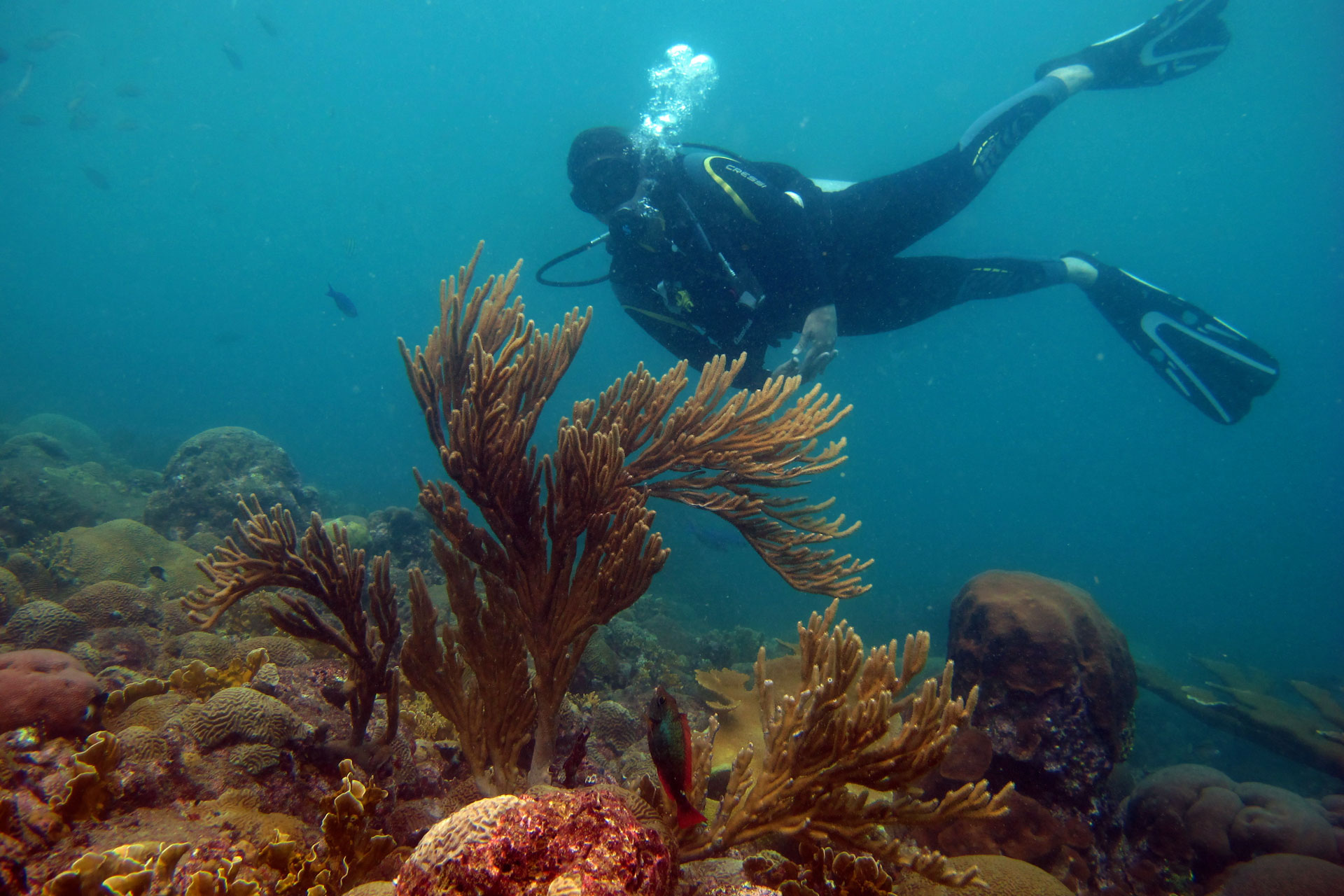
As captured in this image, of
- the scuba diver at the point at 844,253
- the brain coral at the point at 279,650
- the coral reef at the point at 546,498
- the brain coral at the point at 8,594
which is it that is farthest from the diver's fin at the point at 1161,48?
the brain coral at the point at 8,594

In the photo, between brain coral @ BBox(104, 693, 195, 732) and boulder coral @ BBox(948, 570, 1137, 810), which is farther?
boulder coral @ BBox(948, 570, 1137, 810)

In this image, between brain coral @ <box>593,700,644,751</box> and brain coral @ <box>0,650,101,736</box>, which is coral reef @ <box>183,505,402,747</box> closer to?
brain coral @ <box>0,650,101,736</box>

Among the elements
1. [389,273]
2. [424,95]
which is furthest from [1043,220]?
[389,273]

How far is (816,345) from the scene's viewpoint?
525cm

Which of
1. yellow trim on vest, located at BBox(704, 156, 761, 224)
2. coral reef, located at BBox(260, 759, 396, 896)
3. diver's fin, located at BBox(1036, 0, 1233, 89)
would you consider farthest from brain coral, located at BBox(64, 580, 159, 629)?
diver's fin, located at BBox(1036, 0, 1233, 89)

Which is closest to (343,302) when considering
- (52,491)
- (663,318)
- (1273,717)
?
(52,491)

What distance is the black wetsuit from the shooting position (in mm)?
5824

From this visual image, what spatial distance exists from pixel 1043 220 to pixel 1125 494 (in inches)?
1794

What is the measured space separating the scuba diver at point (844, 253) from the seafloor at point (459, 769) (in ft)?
10.7

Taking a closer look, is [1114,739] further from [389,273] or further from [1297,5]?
[389,273]

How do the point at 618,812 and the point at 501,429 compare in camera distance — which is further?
the point at 501,429

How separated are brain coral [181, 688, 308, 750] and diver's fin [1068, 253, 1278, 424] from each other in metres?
11.2

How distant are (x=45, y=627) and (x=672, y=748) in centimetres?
561

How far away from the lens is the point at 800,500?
12.3ft
